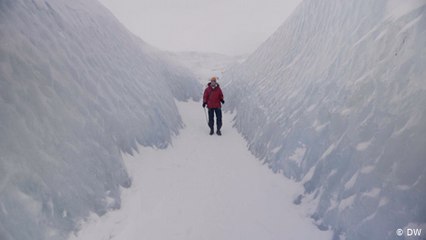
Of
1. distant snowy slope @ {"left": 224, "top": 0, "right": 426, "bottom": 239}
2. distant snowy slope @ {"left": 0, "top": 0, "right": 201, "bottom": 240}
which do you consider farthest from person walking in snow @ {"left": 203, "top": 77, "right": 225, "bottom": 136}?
distant snowy slope @ {"left": 224, "top": 0, "right": 426, "bottom": 239}

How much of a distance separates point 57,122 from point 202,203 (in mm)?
2513

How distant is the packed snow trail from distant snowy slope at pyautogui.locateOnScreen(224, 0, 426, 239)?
0.38 metres

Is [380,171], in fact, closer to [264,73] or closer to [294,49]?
[294,49]

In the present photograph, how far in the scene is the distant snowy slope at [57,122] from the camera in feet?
12.7

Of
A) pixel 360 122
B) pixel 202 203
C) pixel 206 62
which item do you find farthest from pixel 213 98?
pixel 206 62

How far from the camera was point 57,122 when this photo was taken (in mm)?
4863

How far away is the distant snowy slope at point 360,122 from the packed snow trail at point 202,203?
0.38 m

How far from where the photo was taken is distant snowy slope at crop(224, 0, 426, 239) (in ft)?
12.1

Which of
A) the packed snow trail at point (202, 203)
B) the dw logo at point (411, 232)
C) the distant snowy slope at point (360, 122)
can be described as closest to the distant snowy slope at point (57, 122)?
the packed snow trail at point (202, 203)

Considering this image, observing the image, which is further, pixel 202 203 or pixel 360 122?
pixel 202 203

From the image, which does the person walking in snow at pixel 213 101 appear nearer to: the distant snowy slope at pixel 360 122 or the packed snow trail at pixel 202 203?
the packed snow trail at pixel 202 203

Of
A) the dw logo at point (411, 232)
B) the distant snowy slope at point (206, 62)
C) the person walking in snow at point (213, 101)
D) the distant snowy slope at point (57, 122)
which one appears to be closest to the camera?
the dw logo at point (411, 232)

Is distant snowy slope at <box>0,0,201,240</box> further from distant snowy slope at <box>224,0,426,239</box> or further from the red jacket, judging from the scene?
the red jacket

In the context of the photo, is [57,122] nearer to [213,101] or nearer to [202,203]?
[202,203]
